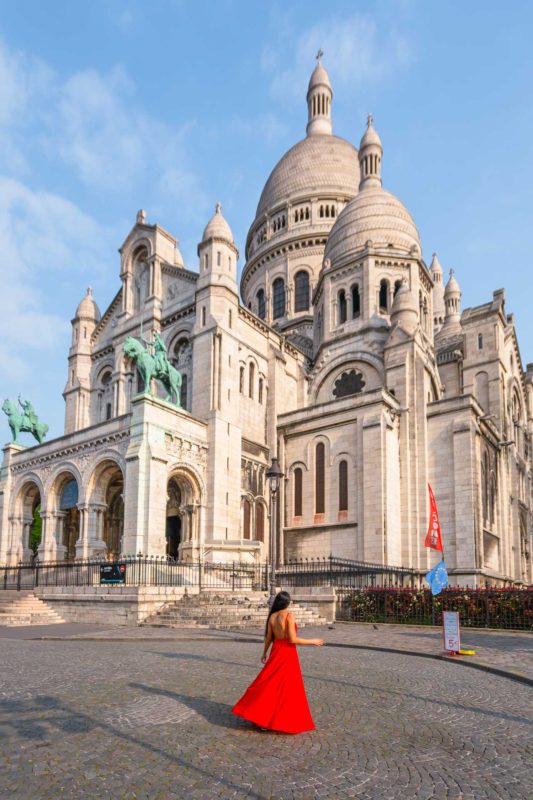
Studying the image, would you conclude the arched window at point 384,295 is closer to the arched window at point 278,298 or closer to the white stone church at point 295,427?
the white stone church at point 295,427

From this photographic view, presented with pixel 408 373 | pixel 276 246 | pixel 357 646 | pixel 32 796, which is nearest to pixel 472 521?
Answer: pixel 408 373

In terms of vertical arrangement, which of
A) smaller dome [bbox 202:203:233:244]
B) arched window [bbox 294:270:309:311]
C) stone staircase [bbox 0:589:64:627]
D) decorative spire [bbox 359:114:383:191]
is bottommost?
stone staircase [bbox 0:589:64:627]

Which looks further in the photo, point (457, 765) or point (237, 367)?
point (237, 367)

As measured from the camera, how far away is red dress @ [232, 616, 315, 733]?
249 inches

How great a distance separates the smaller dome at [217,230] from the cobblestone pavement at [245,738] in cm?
2582

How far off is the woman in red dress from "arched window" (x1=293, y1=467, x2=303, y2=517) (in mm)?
26664

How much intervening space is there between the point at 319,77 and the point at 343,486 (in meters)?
48.9

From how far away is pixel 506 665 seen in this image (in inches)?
442

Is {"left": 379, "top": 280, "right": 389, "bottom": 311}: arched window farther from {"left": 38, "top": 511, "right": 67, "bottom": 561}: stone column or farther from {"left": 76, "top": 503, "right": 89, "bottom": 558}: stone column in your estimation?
{"left": 38, "top": 511, "right": 67, "bottom": 561}: stone column

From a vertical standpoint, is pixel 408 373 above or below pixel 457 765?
above

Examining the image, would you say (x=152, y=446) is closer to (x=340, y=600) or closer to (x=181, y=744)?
(x=340, y=600)

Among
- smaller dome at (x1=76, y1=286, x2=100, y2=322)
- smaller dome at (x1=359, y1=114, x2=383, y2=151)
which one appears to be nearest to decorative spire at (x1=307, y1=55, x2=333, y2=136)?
smaller dome at (x1=359, y1=114, x2=383, y2=151)

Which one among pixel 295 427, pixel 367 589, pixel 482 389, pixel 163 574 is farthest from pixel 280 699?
pixel 482 389

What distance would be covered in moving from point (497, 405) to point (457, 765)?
3375 centimetres
